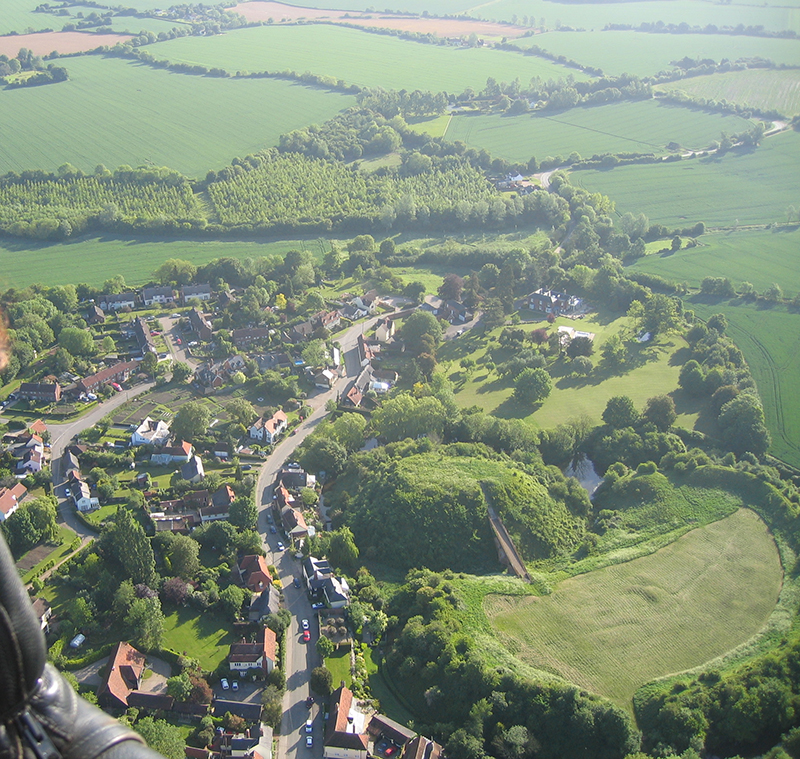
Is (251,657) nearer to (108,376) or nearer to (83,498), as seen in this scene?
(83,498)

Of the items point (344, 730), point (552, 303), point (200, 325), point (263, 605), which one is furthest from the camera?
point (552, 303)

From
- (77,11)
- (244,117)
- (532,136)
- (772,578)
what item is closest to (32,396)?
(772,578)

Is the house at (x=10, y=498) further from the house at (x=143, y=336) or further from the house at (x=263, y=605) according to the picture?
the house at (x=143, y=336)

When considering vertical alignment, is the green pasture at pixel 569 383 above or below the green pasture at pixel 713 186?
below

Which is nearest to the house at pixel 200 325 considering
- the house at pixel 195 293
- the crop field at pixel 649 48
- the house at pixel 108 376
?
the house at pixel 195 293

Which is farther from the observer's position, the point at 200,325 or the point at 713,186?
the point at 713,186

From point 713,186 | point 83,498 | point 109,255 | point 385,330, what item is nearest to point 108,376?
point 83,498

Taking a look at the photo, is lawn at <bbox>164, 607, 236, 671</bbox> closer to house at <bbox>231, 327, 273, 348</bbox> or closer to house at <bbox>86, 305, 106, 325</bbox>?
house at <bbox>231, 327, 273, 348</bbox>
